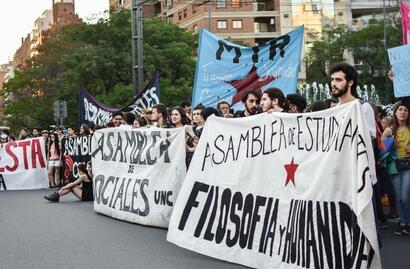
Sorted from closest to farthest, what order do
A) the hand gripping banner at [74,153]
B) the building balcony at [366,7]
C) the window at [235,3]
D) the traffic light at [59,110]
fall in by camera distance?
the hand gripping banner at [74,153]
the traffic light at [59,110]
the building balcony at [366,7]
the window at [235,3]

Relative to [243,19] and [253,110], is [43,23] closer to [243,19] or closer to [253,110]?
[243,19]

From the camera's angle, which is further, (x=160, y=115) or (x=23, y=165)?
(x=23, y=165)

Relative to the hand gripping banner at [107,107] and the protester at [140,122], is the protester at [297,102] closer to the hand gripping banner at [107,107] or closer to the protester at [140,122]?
the protester at [140,122]

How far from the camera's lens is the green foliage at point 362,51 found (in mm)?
52541

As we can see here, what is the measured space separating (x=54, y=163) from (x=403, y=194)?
11296 millimetres

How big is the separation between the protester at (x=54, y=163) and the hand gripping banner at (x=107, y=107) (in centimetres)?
104

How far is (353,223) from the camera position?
5.26 metres

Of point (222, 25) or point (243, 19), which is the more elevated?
point (243, 19)

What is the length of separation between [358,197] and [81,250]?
3.45 meters

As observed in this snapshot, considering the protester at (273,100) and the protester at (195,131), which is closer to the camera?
the protester at (273,100)

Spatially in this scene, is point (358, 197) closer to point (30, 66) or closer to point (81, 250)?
point (81, 250)

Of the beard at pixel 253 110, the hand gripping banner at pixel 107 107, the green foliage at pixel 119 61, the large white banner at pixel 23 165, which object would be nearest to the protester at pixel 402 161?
the beard at pixel 253 110

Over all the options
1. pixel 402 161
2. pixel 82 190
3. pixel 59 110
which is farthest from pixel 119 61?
pixel 402 161

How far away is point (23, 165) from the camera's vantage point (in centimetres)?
1741
